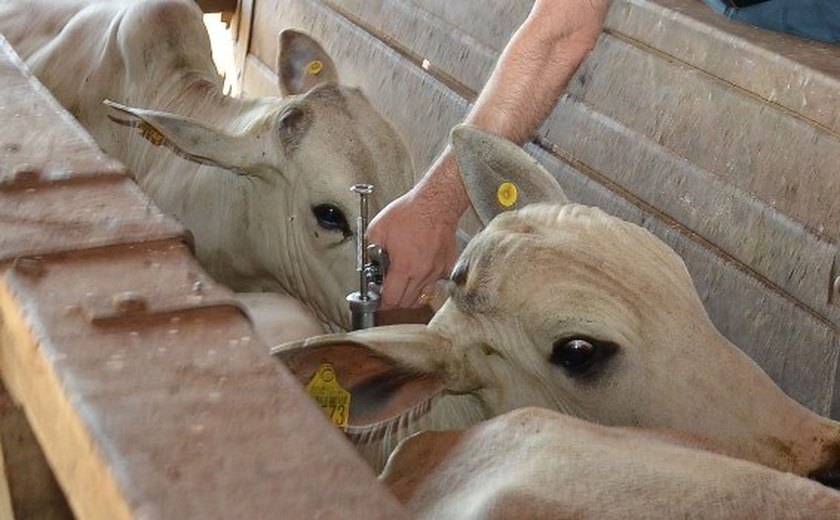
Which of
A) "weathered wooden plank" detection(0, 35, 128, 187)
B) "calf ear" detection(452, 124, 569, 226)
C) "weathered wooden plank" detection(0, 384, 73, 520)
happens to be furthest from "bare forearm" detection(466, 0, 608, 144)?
"weathered wooden plank" detection(0, 384, 73, 520)

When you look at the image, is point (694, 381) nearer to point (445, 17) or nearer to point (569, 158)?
point (569, 158)

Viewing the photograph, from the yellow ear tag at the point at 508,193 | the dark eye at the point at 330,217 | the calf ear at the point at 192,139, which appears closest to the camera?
the yellow ear tag at the point at 508,193

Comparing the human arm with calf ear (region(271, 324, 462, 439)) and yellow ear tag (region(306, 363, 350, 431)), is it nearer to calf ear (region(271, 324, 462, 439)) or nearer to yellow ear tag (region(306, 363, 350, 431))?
calf ear (region(271, 324, 462, 439))

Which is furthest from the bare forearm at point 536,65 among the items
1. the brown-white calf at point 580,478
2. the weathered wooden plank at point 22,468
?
the weathered wooden plank at point 22,468

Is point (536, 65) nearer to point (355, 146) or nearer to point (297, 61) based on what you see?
point (355, 146)

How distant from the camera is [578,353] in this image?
2.27m

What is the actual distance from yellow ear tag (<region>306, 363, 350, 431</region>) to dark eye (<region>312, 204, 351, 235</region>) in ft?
4.36

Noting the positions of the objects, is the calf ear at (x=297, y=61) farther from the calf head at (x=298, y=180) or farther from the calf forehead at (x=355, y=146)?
the calf forehead at (x=355, y=146)

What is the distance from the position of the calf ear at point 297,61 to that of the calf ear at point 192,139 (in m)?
0.55

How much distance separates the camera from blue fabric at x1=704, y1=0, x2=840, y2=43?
319cm

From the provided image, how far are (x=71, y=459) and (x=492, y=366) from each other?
1.22 metres

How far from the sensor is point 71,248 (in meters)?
1.55

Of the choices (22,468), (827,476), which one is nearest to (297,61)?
(827,476)

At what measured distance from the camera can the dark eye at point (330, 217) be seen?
3459mm
